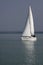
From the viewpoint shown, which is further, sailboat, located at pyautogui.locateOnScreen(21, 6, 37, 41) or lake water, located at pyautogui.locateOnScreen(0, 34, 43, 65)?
sailboat, located at pyautogui.locateOnScreen(21, 6, 37, 41)

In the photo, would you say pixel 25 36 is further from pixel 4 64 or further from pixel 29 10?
pixel 4 64

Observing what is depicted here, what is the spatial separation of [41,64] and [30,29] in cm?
6651

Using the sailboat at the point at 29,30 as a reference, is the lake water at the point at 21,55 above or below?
below

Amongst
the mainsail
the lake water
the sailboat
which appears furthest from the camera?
the mainsail

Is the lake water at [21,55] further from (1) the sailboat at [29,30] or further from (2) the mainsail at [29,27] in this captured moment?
(2) the mainsail at [29,27]

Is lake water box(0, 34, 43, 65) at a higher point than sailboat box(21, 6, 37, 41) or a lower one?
lower

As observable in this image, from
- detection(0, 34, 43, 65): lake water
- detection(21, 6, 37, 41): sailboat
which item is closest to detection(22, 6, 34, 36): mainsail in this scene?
detection(21, 6, 37, 41): sailboat

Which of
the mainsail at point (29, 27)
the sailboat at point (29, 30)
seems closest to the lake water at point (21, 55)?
the sailboat at point (29, 30)

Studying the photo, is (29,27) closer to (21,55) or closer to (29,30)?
(29,30)

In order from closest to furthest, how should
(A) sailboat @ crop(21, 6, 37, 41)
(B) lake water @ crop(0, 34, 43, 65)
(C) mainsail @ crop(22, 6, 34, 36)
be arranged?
(B) lake water @ crop(0, 34, 43, 65)
(A) sailboat @ crop(21, 6, 37, 41)
(C) mainsail @ crop(22, 6, 34, 36)

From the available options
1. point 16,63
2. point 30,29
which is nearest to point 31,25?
point 30,29

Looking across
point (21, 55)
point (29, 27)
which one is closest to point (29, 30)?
point (29, 27)

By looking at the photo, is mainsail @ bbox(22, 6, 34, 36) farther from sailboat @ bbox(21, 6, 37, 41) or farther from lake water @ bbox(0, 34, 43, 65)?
lake water @ bbox(0, 34, 43, 65)

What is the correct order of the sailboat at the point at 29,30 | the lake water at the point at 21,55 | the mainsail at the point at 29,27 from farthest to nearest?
1. the mainsail at the point at 29,27
2. the sailboat at the point at 29,30
3. the lake water at the point at 21,55
